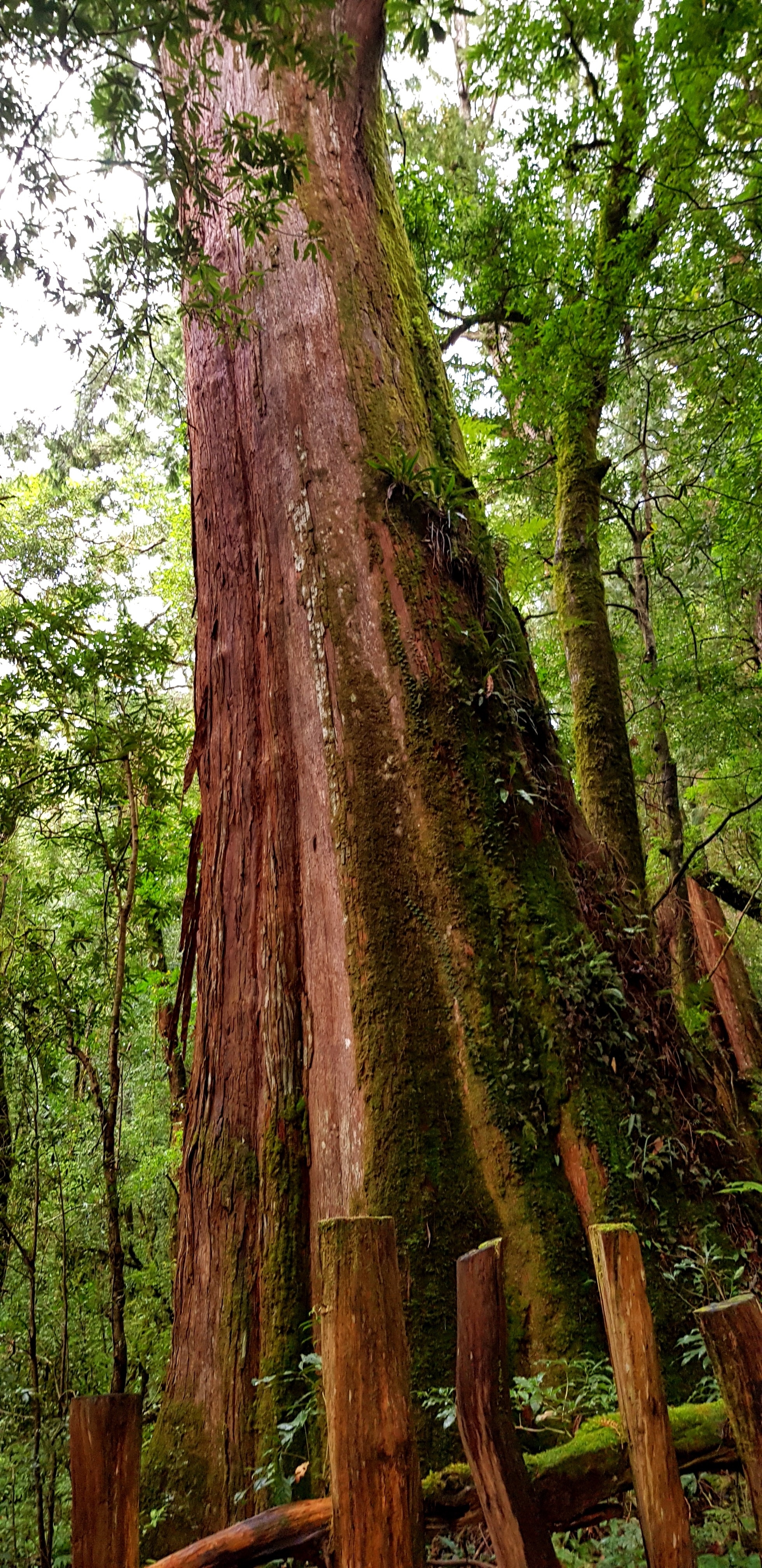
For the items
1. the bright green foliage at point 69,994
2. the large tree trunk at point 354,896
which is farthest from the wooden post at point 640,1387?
the bright green foliage at point 69,994

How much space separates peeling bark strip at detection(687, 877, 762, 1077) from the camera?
10.0 m

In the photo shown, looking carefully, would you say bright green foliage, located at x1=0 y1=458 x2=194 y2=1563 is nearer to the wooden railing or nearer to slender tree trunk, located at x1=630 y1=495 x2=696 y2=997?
the wooden railing

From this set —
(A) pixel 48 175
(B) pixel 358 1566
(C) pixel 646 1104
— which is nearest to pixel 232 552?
(A) pixel 48 175

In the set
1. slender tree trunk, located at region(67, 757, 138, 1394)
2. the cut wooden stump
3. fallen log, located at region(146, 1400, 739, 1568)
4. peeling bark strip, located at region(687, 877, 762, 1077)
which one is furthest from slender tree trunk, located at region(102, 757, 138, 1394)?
peeling bark strip, located at region(687, 877, 762, 1077)

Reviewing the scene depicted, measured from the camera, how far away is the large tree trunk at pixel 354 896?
3.07 meters

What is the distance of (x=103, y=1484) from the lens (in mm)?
1424

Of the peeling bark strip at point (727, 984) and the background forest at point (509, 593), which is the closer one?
the background forest at point (509, 593)

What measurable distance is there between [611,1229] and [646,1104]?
1869 mm

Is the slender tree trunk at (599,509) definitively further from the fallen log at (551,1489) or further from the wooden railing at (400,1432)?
the wooden railing at (400,1432)

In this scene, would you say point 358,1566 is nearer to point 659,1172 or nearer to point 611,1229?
point 611,1229

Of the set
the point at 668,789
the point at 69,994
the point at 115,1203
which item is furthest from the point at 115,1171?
the point at 668,789

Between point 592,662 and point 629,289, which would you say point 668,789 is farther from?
point 629,289

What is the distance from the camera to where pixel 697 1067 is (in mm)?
3850

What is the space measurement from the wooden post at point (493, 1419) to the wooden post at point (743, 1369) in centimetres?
35
